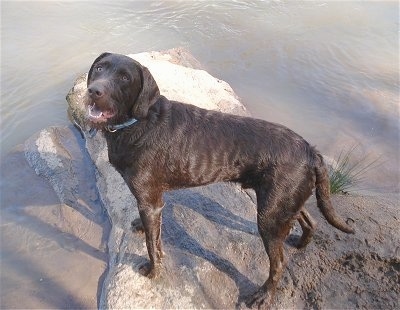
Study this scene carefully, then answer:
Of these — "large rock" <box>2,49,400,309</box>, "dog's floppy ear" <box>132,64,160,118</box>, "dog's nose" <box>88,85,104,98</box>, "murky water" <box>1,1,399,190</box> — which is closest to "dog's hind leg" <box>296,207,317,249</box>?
"large rock" <box>2,49,400,309</box>

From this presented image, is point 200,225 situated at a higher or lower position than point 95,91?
lower

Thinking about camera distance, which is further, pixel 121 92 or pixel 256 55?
pixel 256 55

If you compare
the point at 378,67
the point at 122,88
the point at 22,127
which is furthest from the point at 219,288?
the point at 378,67

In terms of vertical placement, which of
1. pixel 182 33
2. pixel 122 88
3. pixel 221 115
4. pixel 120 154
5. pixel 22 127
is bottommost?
pixel 22 127

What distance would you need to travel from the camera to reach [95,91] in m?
3.00

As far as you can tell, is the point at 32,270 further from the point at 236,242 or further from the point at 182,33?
the point at 182,33

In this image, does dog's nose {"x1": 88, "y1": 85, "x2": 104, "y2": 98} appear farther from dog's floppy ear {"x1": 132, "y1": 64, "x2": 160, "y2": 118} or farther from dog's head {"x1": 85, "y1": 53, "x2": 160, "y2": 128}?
dog's floppy ear {"x1": 132, "y1": 64, "x2": 160, "y2": 118}

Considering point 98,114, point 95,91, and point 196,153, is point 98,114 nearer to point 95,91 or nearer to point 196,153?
point 95,91

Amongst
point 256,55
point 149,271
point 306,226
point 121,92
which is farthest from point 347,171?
point 256,55

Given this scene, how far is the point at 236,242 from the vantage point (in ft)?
13.7

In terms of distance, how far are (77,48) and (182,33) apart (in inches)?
109

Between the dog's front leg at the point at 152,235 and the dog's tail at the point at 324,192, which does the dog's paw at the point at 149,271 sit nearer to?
the dog's front leg at the point at 152,235

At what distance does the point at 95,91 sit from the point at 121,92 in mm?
256

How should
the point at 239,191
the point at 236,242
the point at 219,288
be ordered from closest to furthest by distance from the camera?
the point at 219,288, the point at 236,242, the point at 239,191
